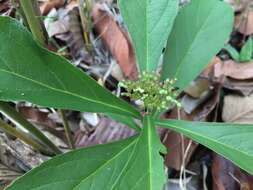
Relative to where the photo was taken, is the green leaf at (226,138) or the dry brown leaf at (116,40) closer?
the green leaf at (226,138)

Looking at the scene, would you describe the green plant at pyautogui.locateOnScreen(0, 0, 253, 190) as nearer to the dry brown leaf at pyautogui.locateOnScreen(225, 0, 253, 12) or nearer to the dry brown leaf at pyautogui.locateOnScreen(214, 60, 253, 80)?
the dry brown leaf at pyautogui.locateOnScreen(214, 60, 253, 80)

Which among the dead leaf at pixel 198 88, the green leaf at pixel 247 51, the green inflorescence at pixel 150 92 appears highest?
the green inflorescence at pixel 150 92

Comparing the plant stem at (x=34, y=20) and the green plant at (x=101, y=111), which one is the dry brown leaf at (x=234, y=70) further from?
the plant stem at (x=34, y=20)

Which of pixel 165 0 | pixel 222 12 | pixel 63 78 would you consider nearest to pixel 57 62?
pixel 63 78

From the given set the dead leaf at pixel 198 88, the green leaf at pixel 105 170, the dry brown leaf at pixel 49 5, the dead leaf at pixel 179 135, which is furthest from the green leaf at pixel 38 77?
the dry brown leaf at pixel 49 5

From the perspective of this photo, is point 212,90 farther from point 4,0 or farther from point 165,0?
point 4,0

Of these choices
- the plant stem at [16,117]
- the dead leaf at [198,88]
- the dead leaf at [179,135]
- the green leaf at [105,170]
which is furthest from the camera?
the dead leaf at [198,88]

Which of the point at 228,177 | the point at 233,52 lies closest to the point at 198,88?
the point at 233,52

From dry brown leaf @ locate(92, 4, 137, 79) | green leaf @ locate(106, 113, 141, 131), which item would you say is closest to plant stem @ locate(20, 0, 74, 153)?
green leaf @ locate(106, 113, 141, 131)
